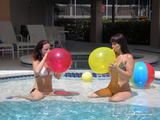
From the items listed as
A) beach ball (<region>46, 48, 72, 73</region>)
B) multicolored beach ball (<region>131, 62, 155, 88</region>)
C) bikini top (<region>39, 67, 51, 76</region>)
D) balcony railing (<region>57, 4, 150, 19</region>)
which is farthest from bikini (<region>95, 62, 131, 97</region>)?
balcony railing (<region>57, 4, 150, 19</region>)

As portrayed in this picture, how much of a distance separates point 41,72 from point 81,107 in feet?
2.97

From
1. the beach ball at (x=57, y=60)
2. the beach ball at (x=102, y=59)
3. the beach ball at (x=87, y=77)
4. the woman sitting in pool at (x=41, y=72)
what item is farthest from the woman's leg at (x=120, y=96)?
the beach ball at (x=87, y=77)

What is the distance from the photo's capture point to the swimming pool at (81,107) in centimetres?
526

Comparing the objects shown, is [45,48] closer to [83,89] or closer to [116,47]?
[116,47]

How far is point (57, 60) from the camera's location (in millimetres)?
5914

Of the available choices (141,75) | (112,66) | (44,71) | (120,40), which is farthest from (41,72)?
(141,75)

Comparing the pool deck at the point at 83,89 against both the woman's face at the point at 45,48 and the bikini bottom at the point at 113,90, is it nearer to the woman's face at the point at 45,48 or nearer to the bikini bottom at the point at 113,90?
the bikini bottom at the point at 113,90

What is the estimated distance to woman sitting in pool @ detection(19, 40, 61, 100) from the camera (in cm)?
597

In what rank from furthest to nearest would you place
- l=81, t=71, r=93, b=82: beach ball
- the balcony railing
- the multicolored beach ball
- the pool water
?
the balcony railing
l=81, t=71, r=93, b=82: beach ball
the multicolored beach ball
the pool water

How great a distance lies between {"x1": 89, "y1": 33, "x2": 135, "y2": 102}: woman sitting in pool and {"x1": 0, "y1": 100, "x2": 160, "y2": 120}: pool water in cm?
32

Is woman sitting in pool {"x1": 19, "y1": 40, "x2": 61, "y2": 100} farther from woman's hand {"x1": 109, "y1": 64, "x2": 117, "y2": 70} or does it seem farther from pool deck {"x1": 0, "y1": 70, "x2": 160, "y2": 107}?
woman's hand {"x1": 109, "y1": 64, "x2": 117, "y2": 70}

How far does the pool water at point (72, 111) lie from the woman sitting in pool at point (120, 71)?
317 millimetres

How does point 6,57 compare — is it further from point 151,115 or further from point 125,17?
point 125,17

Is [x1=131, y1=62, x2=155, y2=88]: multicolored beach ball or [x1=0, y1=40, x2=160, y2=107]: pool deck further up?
[x1=131, y1=62, x2=155, y2=88]: multicolored beach ball
